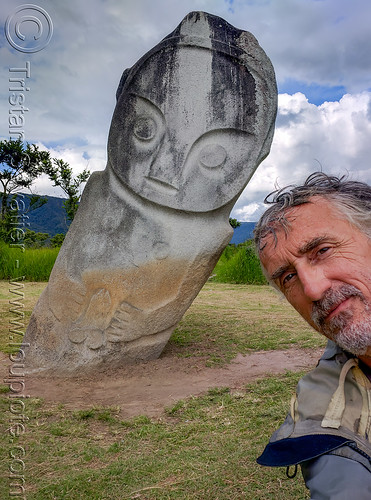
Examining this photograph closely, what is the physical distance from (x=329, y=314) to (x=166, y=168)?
2.41 metres

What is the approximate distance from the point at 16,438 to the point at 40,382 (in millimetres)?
920

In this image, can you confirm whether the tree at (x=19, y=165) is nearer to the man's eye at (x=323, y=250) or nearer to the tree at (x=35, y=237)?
the tree at (x=35, y=237)

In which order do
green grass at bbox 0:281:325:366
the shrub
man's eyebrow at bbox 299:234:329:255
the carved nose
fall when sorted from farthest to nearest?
1. the shrub
2. green grass at bbox 0:281:325:366
3. the carved nose
4. man's eyebrow at bbox 299:234:329:255

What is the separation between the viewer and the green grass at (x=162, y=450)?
2.26 metres

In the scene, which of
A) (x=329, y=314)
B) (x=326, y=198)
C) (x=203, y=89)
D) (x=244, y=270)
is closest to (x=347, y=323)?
(x=329, y=314)

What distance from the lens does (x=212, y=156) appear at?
12.4ft

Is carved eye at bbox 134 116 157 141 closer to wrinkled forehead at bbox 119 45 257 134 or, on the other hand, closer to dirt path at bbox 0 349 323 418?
wrinkled forehead at bbox 119 45 257 134

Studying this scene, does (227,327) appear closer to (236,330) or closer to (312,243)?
(236,330)

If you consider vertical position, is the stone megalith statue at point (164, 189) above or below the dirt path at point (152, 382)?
above

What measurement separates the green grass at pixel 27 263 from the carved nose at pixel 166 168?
693 centimetres

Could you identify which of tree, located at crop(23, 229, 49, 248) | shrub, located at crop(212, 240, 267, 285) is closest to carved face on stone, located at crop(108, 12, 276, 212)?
shrub, located at crop(212, 240, 267, 285)

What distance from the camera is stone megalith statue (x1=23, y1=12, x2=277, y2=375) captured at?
3.75 m

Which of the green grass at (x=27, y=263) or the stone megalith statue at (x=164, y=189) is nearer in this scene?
the stone megalith statue at (x=164, y=189)

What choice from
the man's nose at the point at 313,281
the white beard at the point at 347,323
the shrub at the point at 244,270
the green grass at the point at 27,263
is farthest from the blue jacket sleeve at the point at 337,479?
the green grass at the point at 27,263
